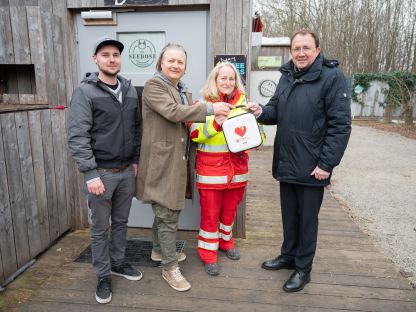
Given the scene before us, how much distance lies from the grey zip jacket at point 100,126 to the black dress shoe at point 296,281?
167cm

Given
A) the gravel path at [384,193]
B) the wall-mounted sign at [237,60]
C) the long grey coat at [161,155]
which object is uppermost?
the wall-mounted sign at [237,60]

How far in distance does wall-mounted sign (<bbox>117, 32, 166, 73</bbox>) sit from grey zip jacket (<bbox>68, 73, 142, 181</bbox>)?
41.1 inches

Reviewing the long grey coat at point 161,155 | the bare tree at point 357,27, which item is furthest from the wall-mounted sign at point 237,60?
the bare tree at point 357,27

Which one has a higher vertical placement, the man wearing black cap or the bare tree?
the bare tree

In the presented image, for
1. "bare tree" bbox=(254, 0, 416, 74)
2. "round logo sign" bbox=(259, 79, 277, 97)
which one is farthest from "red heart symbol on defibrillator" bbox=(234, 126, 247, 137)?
"bare tree" bbox=(254, 0, 416, 74)

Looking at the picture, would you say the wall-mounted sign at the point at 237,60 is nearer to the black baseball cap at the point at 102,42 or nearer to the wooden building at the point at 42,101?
the wooden building at the point at 42,101

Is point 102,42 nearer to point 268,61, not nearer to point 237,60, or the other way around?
point 237,60

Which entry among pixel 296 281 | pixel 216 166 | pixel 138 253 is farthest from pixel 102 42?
pixel 296 281

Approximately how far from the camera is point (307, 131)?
2.74 m

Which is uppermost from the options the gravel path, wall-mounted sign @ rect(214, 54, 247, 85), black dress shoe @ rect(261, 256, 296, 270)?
wall-mounted sign @ rect(214, 54, 247, 85)

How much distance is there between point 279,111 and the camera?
117 inches

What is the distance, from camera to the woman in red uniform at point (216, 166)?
290 cm

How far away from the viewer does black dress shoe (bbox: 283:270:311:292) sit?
2.89 metres

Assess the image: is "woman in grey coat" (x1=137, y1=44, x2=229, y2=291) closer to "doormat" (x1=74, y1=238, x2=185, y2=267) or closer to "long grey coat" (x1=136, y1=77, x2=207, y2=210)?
"long grey coat" (x1=136, y1=77, x2=207, y2=210)
